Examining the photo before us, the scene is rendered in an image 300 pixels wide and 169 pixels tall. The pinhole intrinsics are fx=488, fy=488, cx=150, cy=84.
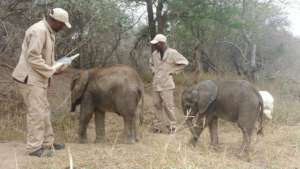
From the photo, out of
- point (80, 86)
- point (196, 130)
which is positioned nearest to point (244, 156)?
point (196, 130)

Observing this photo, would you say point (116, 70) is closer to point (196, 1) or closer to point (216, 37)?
point (196, 1)

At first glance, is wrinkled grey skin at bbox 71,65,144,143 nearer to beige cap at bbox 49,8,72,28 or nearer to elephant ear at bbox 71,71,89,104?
elephant ear at bbox 71,71,89,104

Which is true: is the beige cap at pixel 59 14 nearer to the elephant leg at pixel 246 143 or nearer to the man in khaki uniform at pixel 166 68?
the man in khaki uniform at pixel 166 68

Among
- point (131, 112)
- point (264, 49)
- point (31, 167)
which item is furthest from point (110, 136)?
point (264, 49)

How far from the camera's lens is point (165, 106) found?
32.5 feet

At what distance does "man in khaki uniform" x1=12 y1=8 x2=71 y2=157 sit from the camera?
625cm

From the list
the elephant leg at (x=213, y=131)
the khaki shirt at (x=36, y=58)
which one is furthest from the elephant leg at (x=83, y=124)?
the elephant leg at (x=213, y=131)

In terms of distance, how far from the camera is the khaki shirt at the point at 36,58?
6.22 meters

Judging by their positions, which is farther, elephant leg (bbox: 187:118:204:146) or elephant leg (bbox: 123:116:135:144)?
elephant leg (bbox: 187:118:204:146)

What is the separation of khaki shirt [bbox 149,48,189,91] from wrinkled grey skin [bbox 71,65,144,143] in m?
1.71

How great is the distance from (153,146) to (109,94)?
3.68 feet

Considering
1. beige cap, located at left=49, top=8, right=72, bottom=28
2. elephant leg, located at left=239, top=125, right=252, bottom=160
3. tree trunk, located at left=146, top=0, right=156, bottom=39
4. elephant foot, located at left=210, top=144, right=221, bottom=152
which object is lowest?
elephant foot, located at left=210, top=144, right=221, bottom=152

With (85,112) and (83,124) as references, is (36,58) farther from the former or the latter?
(83,124)

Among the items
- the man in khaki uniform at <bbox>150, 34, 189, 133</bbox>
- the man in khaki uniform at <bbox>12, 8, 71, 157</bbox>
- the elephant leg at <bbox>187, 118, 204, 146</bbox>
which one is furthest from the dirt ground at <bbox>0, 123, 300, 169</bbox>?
the man in khaki uniform at <bbox>150, 34, 189, 133</bbox>
